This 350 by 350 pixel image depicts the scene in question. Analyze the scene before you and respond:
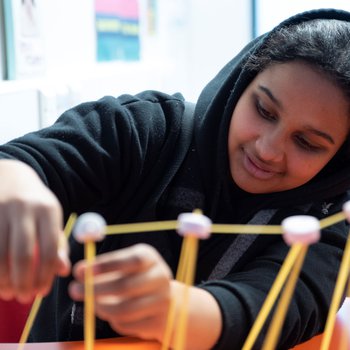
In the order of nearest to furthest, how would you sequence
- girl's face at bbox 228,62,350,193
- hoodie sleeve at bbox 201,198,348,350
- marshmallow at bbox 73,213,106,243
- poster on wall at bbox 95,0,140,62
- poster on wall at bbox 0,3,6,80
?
marshmallow at bbox 73,213,106,243 → hoodie sleeve at bbox 201,198,348,350 → girl's face at bbox 228,62,350,193 → poster on wall at bbox 0,3,6,80 → poster on wall at bbox 95,0,140,62

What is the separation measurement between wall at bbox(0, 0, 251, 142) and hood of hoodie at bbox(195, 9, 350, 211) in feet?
1.45

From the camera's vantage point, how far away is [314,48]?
27.8 inches

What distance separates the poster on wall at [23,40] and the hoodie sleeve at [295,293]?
2.27ft

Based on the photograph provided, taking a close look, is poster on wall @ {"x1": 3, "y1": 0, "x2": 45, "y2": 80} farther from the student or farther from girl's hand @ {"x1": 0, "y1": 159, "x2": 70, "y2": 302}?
girl's hand @ {"x1": 0, "y1": 159, "x2": 70, "y2": 302}

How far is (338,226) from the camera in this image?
76cm

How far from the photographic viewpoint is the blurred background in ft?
3.93

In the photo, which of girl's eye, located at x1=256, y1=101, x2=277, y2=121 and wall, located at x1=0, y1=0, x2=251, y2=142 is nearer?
girl's eye, located at x1=256, y1=101, x2=277, y2=121

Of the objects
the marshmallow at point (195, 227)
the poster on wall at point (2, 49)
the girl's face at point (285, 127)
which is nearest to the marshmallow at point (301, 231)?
the marshmallow at point (195, 227)

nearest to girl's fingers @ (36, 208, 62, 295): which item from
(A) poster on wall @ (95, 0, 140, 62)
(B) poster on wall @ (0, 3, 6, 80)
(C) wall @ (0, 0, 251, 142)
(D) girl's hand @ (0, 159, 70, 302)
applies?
(D) girl's hand @ (0, 159, 70, 302)

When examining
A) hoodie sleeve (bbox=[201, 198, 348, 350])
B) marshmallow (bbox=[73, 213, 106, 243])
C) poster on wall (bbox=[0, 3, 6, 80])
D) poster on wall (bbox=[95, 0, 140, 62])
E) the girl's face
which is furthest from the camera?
poster on wall (bbox=[95, 0, 140, 62])

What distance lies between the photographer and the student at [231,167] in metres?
0.65

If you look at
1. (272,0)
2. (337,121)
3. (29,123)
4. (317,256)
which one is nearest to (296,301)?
(317,256)

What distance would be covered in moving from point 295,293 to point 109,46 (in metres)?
1.21

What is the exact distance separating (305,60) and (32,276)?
438 millimetres
